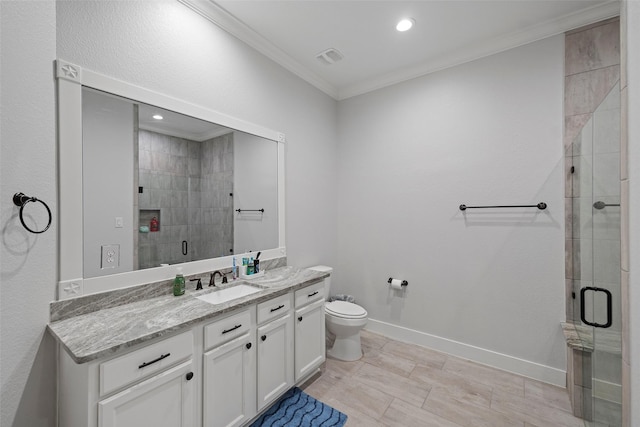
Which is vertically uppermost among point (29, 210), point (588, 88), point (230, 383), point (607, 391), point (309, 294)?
point (588, 88)

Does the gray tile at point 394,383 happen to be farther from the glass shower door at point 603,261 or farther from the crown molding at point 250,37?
the crown molding at point 250,37

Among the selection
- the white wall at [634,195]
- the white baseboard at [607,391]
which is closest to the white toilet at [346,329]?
the white baseboard at [607,391]

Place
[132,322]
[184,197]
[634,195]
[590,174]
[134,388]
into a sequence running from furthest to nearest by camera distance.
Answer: [184,197] < [590,174] < [132,322] < [134,388] < [634,195]

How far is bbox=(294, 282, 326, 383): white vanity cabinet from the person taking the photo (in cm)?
206

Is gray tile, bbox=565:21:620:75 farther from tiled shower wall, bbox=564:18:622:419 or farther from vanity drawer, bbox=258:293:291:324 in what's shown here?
vanity drawer, bbox=258:293:291:324

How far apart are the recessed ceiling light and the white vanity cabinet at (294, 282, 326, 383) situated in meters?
2.23

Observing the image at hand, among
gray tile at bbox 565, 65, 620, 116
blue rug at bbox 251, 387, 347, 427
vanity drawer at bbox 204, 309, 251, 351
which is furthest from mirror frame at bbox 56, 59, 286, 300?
gray tile at bbox 565, 65, 620, 116

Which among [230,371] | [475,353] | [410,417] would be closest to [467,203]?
[475,353]

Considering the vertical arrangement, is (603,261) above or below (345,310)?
above

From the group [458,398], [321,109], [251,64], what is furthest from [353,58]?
[458,398]

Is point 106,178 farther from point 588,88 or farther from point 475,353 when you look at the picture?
point 588,88

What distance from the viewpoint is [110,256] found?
1.55 metres

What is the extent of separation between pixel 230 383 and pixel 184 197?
1259 mm

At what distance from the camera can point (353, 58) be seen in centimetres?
271
